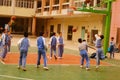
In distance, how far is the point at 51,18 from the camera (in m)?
57.0

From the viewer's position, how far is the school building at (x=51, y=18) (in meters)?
43.5

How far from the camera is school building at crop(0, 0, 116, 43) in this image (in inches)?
1713

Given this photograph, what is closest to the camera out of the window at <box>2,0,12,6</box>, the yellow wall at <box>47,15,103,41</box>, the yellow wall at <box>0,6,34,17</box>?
the yellow wall at <box>47,15,103,41</box>

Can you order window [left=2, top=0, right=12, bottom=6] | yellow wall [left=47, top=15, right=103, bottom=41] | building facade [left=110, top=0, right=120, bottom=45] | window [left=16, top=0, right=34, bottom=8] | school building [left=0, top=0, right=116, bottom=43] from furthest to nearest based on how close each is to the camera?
1. window [left=16, top=0, right=34, bottom=8]
2. window [left=2, top=0, right=12, bottom=6]
3. school building [left=0, top=0, right=116, bottom=43]
4. yellow wall [left=47, top=15, right=103, bottom=41]
5. building facade [left=110, top=0, right=120, bottom=45]

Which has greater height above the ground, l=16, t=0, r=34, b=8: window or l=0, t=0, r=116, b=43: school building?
l=16, t=0, r=34, b=8: window

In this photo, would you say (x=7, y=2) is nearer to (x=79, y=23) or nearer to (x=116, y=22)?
(x=79, y=23)

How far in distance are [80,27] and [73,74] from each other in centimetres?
3279

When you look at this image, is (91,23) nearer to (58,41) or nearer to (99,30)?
(99,30)

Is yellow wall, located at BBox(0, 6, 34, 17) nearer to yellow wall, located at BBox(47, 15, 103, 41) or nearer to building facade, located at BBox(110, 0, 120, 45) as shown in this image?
yellow wall, located at BBox(47, 15, 103, 41)

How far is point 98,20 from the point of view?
40.5 m

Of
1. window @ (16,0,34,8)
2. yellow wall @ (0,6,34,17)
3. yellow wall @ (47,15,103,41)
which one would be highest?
window @ (16,0,34,8)

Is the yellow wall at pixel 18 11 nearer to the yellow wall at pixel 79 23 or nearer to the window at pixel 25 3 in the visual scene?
the window at pixel 25 3

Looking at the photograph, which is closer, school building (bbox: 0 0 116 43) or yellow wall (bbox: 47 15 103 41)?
→ yellow wall (bbox: 47 15 103 41)

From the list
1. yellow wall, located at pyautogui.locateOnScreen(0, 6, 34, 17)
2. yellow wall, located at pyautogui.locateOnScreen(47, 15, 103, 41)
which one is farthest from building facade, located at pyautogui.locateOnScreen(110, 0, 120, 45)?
yellow wall, located at pyautogui.locateOnScreen(0, 6, 34, 17)
